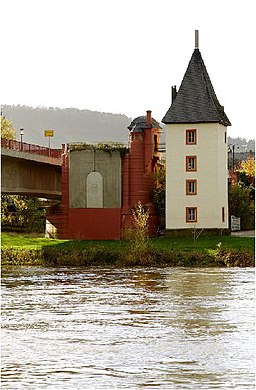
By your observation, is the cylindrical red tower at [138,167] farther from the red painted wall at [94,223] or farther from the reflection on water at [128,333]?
the reflection on water at [128,333]

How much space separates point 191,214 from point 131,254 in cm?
1670

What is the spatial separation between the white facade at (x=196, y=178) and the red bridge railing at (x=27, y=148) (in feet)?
23.5

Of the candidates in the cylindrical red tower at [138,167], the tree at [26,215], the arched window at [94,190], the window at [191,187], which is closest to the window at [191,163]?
the window at [191,187]

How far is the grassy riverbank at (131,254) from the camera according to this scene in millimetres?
50125

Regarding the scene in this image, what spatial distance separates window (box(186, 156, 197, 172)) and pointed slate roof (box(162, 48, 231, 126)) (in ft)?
7.59

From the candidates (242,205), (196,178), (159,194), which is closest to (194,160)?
(196,178)

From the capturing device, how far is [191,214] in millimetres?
66812

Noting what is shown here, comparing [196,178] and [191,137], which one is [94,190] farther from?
[191,137]

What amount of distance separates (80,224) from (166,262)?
60.3ft

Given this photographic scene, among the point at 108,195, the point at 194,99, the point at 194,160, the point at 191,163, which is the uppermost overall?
the point at 194,99

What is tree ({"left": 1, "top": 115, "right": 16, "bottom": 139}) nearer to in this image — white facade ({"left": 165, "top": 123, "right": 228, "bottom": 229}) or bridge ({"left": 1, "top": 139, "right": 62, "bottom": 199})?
bridge ({"left": 1, "top": 139, "right": 62, "bottom": 199})

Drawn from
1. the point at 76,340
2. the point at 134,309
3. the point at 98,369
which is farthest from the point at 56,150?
the point at 98,369

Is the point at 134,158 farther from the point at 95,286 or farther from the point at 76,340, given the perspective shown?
the point at 76,340

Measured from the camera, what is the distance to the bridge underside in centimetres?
5383
